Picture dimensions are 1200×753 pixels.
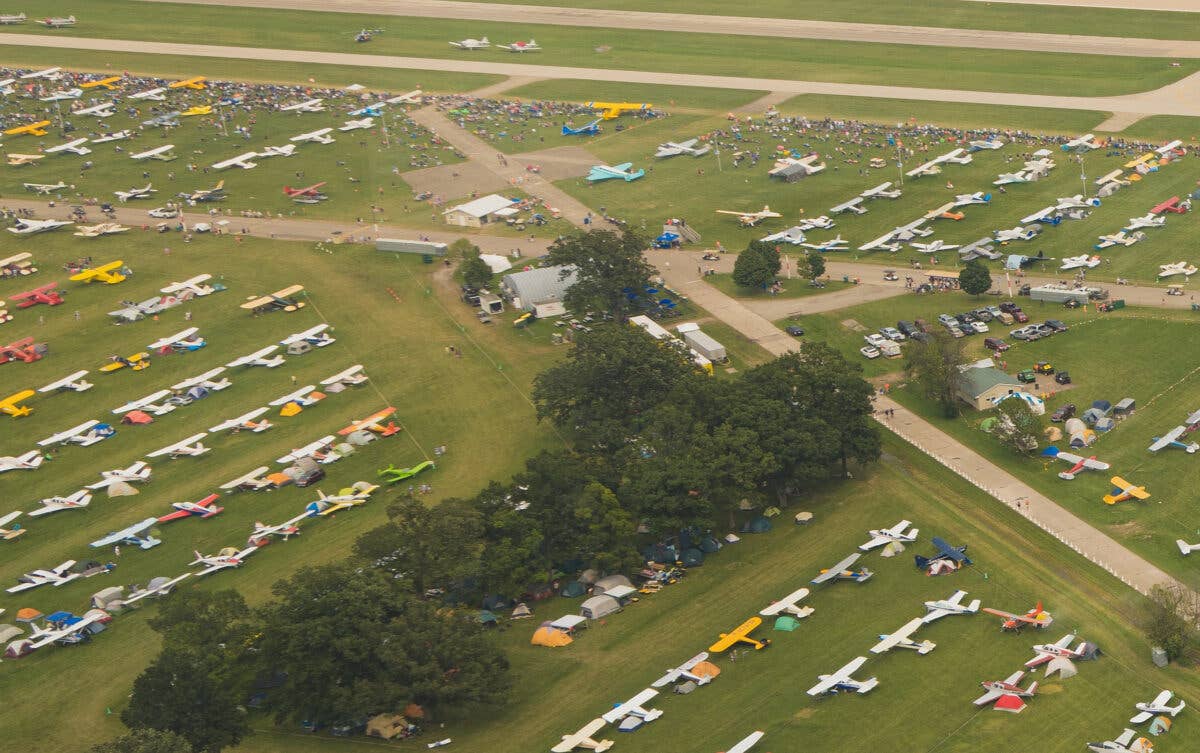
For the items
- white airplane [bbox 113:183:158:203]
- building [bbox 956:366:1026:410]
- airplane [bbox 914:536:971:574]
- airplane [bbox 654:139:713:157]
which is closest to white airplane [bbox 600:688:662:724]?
airplane [bbox 914:536:971:574]

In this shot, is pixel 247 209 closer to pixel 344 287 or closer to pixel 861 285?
pixel 344 287

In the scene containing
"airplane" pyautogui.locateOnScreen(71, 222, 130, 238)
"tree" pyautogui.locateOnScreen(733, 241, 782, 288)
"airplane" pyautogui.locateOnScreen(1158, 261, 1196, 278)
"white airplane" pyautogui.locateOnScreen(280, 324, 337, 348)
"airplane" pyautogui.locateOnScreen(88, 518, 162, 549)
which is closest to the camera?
"airplane" pyautogui.locateOnScreen(88, 518, 162, 549)

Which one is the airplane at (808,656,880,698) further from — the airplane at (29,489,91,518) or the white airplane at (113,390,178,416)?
the white airplane at (113,390,178,416)

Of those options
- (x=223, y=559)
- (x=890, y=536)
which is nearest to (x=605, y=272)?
(x=890, y=536)

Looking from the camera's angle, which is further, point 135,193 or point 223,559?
point 135,193

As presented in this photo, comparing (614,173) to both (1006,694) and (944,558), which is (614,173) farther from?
(1006,694)

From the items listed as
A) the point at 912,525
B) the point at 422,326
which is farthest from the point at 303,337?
the point at 912,525

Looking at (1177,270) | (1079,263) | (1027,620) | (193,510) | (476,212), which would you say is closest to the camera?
(1027,620)
